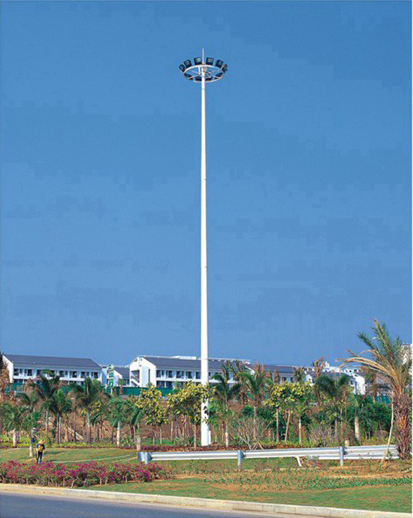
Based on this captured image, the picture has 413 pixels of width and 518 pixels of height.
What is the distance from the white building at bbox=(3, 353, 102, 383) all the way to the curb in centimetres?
8462

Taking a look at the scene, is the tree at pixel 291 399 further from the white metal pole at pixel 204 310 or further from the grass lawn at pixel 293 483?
the grass lawn at pixel 293 483

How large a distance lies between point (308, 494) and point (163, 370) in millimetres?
94386

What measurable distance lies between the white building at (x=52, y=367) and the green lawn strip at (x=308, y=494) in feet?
278

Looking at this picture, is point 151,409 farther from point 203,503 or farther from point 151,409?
point 203,503

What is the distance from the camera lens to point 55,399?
54.8 meters

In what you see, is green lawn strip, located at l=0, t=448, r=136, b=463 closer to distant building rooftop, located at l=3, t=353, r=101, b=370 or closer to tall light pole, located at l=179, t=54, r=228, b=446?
tall light pole, located at l=179, t=54, r=228, b=446

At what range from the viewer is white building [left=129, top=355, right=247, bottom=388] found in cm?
11106

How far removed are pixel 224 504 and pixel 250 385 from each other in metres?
31.7

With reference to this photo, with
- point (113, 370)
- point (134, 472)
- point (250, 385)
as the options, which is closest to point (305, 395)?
point (250, 385)

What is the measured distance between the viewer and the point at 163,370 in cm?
11238

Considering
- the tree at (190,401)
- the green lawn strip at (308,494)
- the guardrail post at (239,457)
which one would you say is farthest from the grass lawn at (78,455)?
the green lawn strip at (308,494)

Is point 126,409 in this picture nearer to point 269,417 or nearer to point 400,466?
point 269,417

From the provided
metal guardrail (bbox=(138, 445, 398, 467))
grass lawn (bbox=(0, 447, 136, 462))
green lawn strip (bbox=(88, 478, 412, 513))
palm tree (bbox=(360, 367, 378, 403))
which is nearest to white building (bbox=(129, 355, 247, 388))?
palm tree (bbox=(360, 367, 378, 403))

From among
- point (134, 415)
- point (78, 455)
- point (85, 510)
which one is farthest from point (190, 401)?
point (85, 510)
